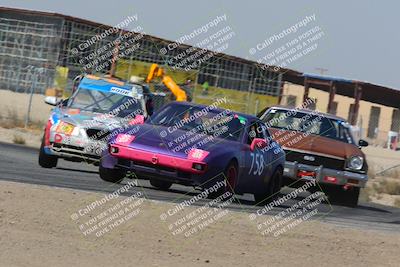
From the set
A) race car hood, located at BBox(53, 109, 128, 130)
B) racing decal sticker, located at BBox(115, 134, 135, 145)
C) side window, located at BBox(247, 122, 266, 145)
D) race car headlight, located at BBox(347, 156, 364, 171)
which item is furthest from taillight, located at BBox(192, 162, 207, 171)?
race car headlight, located at BBox(347, 156, 364, 171)

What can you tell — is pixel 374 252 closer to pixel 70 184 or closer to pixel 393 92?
pixel 70 184

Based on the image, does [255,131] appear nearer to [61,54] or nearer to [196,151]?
[196,151]

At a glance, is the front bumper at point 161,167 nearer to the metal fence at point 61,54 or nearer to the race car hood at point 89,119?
the race car hood at point 89,119

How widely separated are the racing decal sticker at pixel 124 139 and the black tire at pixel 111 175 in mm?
659

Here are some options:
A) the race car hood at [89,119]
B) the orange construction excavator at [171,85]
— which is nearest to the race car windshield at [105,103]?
the race car hood at [89,119]

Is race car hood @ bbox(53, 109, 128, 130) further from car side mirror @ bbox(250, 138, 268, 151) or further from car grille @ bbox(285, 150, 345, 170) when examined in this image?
car grille @ bbox(285, 150, 345, 170)

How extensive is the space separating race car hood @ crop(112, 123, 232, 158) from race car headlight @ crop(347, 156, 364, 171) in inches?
157

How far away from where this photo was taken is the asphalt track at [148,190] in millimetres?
13586

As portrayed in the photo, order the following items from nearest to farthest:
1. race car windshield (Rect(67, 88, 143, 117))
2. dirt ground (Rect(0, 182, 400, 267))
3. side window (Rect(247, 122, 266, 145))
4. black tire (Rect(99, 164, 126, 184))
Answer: dirt ground (Rect(0, 182, 400, 267)) < black tire (Rect(99, 164, 126, 184)) < side window (Rect(247, 122, 266, 145)) < race car windshield (Rect(67, 88, 143, 117))

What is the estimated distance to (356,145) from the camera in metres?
18.1

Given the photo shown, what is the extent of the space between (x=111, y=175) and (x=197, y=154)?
170 cm

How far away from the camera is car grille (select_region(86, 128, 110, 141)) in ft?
51.8

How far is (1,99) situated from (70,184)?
30.8 m

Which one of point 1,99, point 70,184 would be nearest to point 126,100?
point 70,184
